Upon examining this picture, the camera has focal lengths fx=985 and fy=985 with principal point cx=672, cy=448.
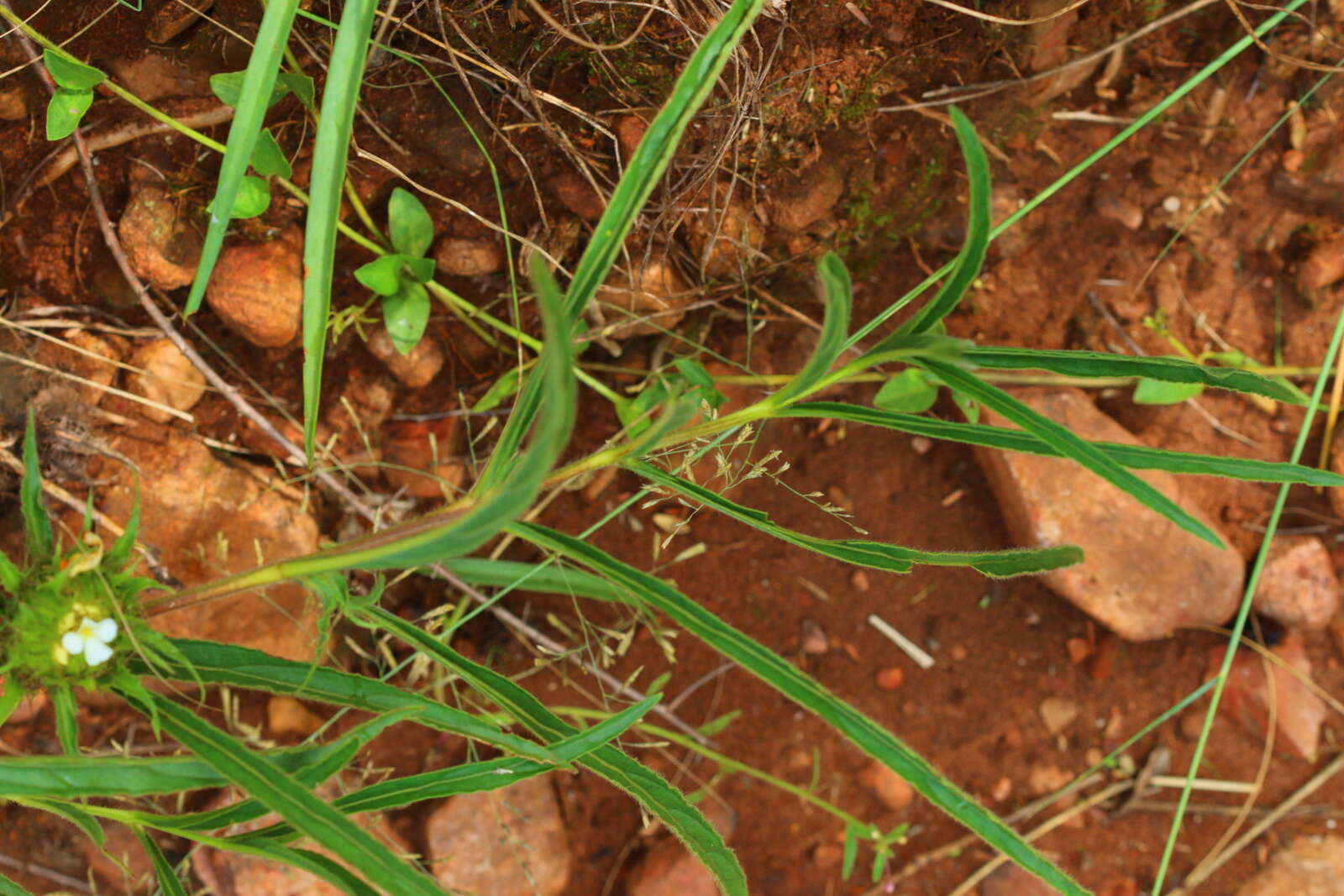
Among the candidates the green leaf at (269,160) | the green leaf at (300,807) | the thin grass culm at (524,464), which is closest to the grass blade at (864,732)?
the thin grass culm at (524,464)

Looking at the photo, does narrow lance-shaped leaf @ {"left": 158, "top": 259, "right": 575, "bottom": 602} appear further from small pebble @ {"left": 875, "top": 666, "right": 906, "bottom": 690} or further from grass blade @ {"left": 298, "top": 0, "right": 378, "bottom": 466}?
small pebble @ {"left": 875, "top": 666, "right": 906, "bottom": 690}

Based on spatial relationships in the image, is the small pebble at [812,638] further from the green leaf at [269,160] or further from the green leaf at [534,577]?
the green leaf at [269,160]

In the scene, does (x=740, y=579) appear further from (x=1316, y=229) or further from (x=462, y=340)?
(x=1316, y=229)

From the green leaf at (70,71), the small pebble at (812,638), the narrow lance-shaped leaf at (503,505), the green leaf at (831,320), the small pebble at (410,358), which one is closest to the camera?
the narrow lance-shaped leaf at (503,505)

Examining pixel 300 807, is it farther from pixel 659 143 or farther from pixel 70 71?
pixel 70 71

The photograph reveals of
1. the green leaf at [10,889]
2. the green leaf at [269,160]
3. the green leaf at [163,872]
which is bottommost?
the green leaf at [163,872]

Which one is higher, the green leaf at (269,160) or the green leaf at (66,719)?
the green leaf at (269,160)

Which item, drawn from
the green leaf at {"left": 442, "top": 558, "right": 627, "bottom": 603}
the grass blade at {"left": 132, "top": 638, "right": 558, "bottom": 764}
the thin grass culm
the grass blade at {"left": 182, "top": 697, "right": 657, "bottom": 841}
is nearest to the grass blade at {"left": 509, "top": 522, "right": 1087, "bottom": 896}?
the thin grass culm
